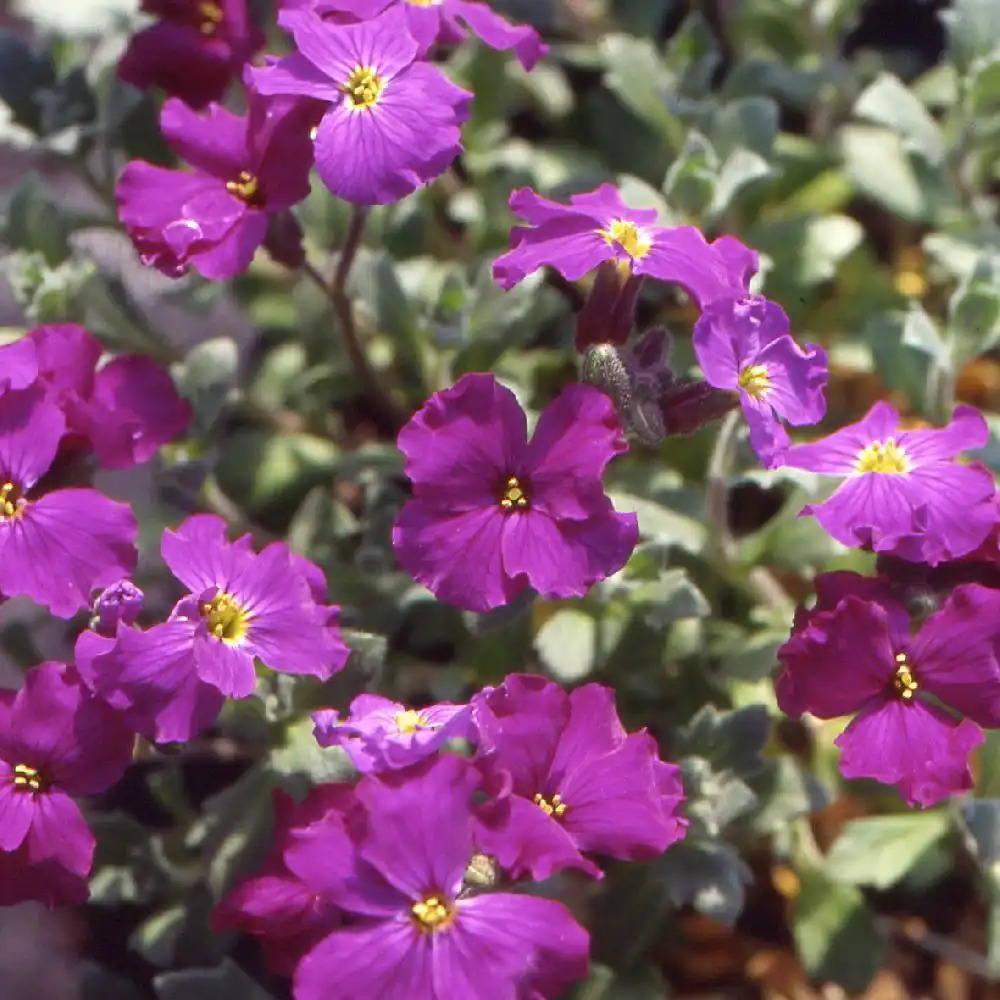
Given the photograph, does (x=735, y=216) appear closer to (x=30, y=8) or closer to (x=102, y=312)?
(x=102, y=312)

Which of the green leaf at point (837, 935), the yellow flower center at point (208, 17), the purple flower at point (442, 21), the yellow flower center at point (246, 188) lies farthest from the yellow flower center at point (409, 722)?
the yellow flower center at point (208, 17)

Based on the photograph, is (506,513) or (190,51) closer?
(506,513)

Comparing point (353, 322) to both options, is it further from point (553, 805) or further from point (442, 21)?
Result: point (553, 805)

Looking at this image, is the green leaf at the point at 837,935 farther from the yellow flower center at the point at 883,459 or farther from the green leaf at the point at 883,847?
the yellow flower center at the point at 883,459

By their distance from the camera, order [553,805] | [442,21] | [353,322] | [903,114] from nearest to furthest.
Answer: [553,805] → [442,21] → [353,322] → [903,114]

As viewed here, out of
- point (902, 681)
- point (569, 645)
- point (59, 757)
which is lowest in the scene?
point (569, 645)

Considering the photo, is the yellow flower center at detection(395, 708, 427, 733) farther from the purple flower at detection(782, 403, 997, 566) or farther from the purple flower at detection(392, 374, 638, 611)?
the purple flower at detection(782, 403, 997, 566)

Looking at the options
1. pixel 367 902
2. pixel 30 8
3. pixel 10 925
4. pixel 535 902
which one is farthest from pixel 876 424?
pixel 30 8

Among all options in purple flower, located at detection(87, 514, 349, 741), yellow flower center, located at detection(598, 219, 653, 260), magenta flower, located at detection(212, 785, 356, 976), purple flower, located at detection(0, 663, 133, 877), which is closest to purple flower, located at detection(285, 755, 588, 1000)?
magenta flower, located at detection(212, 785, 356, 976)

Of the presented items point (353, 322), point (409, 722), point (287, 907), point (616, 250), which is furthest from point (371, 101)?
point (287, 907)
